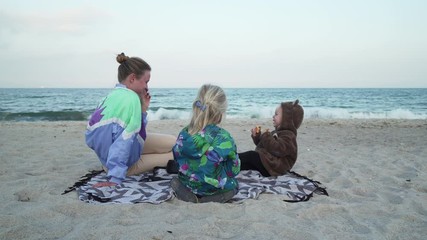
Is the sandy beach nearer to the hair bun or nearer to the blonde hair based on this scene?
the blonde hair

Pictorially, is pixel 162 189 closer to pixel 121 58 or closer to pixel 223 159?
pixel 223 159

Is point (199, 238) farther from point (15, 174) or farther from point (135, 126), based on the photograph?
point (15, 174)

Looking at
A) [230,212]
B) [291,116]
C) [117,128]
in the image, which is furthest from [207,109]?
[291,116]

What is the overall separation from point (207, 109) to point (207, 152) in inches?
15.0

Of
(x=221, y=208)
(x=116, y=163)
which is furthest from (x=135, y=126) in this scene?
(x=221, y=208)

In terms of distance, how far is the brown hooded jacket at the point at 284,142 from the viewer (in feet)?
13.5

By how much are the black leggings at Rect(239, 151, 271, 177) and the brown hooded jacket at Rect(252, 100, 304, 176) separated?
0.04 metres

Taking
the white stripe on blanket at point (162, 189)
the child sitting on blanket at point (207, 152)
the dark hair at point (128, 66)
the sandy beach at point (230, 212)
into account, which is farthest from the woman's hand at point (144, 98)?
→ the sandy beach at point (230, 212)

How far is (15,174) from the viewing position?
429cm

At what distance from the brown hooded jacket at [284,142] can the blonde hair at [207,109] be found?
3.63ft

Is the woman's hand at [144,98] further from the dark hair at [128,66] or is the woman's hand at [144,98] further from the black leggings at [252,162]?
the black leggings at [252,162]

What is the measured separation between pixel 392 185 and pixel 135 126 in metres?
3.01

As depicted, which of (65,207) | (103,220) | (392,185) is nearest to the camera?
(103,220)

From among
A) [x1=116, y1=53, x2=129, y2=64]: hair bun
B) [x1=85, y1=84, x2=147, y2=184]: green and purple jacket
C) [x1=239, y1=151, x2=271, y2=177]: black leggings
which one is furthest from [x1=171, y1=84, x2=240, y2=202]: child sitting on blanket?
[x1=116, y1=53, x2=129, y2=64]: hair bun
